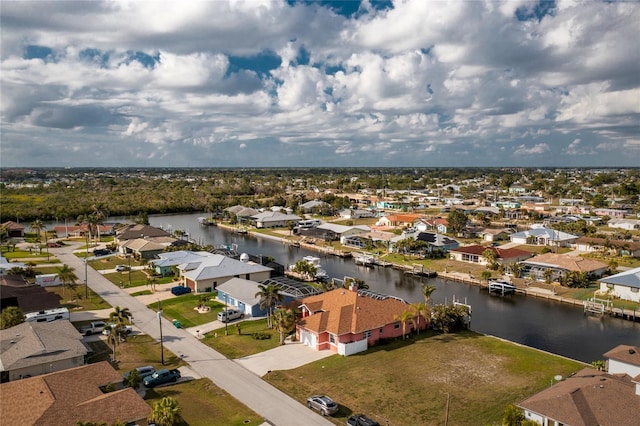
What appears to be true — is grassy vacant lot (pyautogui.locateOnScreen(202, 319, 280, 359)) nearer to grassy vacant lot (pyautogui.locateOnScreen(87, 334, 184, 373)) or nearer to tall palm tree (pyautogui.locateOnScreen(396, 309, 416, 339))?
grassy vacant lot (pyautogui.locateOnScreen(87, 334, 184, 373))

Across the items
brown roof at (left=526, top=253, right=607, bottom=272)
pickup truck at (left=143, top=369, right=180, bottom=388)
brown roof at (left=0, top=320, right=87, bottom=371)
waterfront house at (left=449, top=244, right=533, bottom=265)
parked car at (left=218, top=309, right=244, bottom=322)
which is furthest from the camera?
waterfront house at (left=449, top=244, right=533, bottom=265)

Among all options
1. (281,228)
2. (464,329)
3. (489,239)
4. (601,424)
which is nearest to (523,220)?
(489,239)

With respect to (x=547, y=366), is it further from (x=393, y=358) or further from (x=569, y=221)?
(x=569, y=221)

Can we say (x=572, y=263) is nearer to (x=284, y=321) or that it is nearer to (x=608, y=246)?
(x=608, y=246)

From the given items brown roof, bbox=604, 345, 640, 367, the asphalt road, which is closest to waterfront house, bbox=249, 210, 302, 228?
the asphalt road

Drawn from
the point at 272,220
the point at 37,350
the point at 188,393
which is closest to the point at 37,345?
the point at 37,350

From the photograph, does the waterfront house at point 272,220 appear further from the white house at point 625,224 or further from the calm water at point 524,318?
the white house at point 625,224
